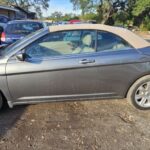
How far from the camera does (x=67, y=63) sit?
14.7ft

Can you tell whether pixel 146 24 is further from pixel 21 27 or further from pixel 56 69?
pixel 56 69

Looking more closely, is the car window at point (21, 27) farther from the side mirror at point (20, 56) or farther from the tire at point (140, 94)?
the tire at point (140, 94)

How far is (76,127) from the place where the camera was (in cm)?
423

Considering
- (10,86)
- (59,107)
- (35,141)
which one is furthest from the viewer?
(59,107)

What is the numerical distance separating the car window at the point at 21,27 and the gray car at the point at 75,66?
5.82m

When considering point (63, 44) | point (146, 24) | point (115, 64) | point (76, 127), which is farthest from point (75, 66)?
point (146, 24)

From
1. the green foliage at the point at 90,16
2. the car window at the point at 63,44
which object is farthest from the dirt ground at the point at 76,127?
the green foliage at the point at 90,16

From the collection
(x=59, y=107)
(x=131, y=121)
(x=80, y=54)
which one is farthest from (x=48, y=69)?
(x=131, y=121)

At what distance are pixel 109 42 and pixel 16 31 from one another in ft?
20.8

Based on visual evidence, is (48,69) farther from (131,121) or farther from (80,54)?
(131,121)

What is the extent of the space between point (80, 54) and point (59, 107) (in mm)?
1128

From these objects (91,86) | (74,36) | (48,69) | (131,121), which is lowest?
(131,121)

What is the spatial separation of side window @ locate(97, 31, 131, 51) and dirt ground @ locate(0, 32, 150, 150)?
1.15m

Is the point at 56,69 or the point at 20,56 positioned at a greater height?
the point at 20,56
